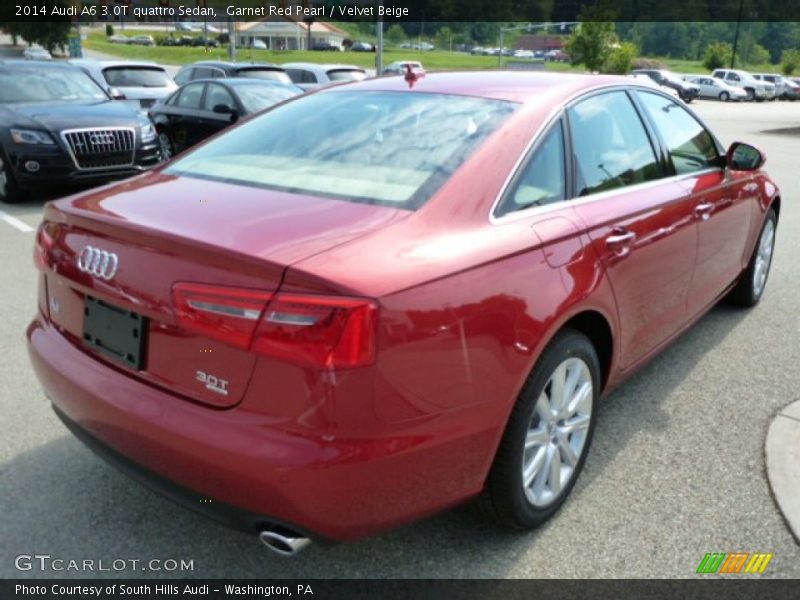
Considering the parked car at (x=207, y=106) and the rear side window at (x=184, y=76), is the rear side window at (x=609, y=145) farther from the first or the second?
the rear side window at (x=184, y=76)

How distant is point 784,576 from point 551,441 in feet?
2.89

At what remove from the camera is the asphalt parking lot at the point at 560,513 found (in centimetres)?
256

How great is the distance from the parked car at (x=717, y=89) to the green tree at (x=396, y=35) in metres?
38.0

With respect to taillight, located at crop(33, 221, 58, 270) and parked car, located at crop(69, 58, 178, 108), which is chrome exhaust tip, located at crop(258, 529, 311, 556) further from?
parked car, located at crop(69, 58, 178, 108)

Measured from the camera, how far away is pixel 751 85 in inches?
1833

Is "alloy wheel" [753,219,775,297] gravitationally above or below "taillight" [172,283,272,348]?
below

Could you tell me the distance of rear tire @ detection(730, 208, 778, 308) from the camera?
16.4ft

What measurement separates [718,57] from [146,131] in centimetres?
6816

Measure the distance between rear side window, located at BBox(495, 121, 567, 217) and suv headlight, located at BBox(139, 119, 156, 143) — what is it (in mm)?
7217

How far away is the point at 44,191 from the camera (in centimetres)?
923

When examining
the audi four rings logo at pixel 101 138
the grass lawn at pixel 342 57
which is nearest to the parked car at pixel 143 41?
the grass lawn at pixel 342 57

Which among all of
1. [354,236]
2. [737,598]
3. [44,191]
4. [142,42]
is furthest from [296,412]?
[142,42]

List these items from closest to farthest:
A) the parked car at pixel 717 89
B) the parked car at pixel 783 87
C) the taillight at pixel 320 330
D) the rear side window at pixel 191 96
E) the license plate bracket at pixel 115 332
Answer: the taillight at pixel 320 330, the license plate bracket at pixel 115 332, the rear side window at pixel 191 96, the parked car at pixel 717 89, the parked car at pixel 783 87

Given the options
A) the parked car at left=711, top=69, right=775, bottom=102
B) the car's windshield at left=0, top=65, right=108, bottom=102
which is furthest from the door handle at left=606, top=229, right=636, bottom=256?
the parked car at left=711, top=69, right=775, bottom=102
